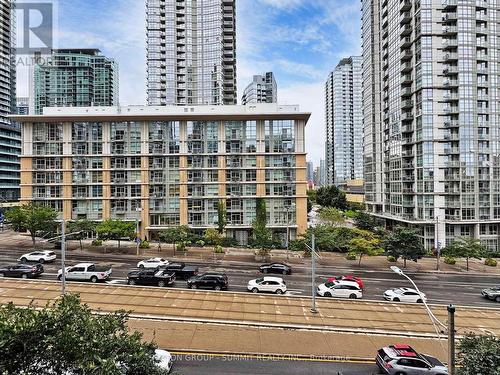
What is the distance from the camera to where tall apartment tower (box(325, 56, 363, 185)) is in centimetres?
18100

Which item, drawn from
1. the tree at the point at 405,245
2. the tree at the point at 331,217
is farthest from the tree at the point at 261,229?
the tree at the point at 405,245

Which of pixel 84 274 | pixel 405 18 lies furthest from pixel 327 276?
pixel 405 18

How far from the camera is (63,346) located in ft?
29.2

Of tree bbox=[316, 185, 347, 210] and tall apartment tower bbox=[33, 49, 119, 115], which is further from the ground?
tall apartment tower bbox=[33, 49, 119, 115]

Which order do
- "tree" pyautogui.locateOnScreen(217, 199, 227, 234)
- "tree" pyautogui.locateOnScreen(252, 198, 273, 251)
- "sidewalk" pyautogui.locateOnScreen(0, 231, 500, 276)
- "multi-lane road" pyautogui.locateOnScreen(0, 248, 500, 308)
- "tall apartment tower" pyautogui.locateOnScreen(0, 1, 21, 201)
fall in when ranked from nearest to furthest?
"multi-lane road" pyautogui.locateOnScreen(0, 248, 500, 308) < "sidewalk" pyautogui.locateOnScreen(0, 231, 500, 276) < "tree" pyautogui.locateOnScreen(252, 198, 273, 251) < "tree" pyautogui.locateOnScreen(217, 199, 227, 234) < "tall apartment tower" pyautogui.locateOnScreen(0, 1, 21, 201)

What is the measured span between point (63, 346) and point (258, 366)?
11887 mm

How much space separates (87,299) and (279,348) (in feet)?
54.5

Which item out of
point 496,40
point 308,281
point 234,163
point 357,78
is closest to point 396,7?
point 496,40

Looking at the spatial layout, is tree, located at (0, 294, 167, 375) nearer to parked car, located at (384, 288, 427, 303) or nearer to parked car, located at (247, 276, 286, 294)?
parked car, located at (247, 276, 286, 294)

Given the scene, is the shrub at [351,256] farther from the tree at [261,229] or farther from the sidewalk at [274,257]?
the tree at [261,229]

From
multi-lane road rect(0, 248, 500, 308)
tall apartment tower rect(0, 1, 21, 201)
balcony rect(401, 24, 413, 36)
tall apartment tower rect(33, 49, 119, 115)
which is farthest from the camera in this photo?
tall apartment tower rect(33, 49, 119, 115)

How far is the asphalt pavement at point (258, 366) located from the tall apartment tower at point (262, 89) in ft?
489

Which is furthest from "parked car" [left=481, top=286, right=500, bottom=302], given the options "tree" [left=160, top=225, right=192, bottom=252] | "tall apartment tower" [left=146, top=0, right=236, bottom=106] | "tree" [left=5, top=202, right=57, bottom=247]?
"tall apartment tower" [left=146, top=0, right=236, bottom=106]

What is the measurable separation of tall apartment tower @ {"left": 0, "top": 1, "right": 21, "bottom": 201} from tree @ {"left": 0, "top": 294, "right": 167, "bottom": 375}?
387 ft
